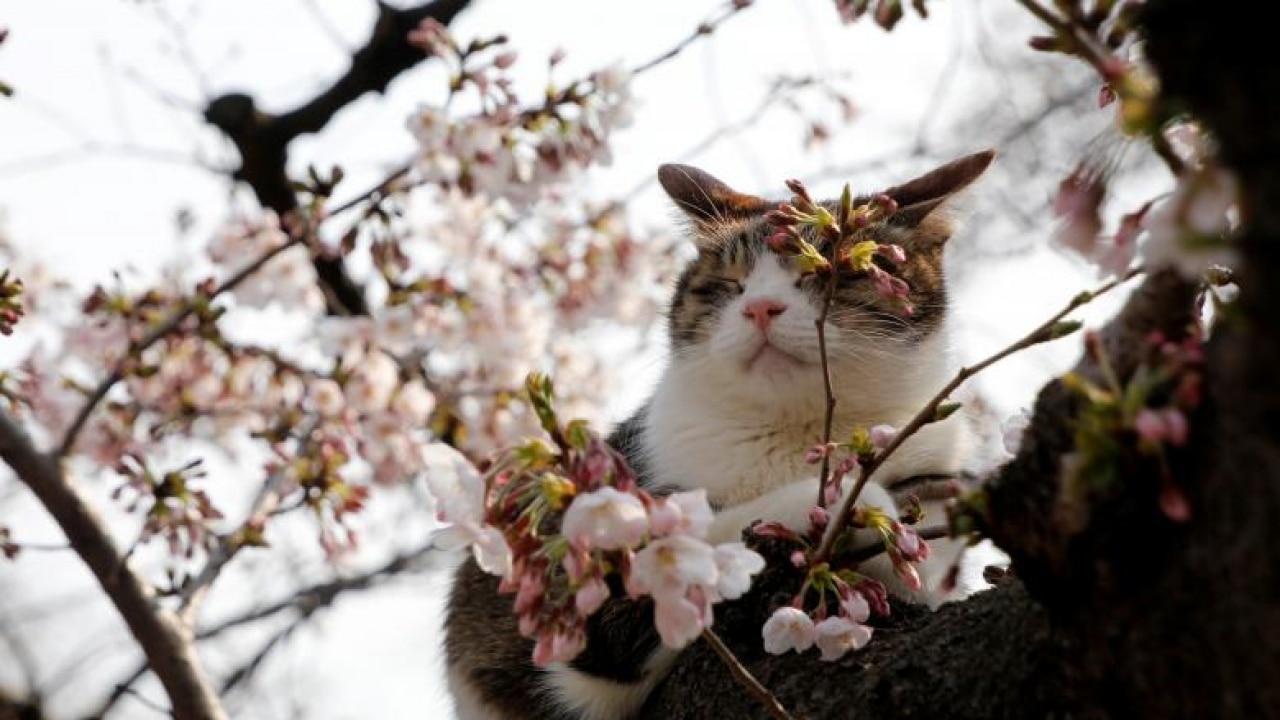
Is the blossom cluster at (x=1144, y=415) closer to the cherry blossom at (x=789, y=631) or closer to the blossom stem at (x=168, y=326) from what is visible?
the cherry blossom at (x=789, y=631)

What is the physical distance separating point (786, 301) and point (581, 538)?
1597 mm

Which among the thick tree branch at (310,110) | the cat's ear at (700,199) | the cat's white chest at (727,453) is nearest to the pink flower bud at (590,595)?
the cat's white chest at (727,453)

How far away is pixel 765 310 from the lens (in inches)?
114

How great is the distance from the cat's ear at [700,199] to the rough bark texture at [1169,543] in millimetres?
1930

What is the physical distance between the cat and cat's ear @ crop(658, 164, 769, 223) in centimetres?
6

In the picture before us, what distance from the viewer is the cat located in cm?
258

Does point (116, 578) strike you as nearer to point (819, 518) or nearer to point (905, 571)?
point (819, 518)

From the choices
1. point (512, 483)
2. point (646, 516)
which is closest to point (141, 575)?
point (512, 483)

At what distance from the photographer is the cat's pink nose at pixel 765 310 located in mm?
2896

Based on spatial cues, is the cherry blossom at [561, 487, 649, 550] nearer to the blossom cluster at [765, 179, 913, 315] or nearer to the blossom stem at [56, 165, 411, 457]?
the blossom cluster at [765, 179, 913, 315]

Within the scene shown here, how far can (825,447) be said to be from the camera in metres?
1.80

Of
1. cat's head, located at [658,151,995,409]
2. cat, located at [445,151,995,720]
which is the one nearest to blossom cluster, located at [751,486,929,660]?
cat, located at [445,151,995,720]

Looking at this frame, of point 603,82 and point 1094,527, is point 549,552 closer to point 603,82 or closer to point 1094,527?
point 1094,527

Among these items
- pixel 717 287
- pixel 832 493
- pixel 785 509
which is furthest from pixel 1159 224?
pixel 717 287
